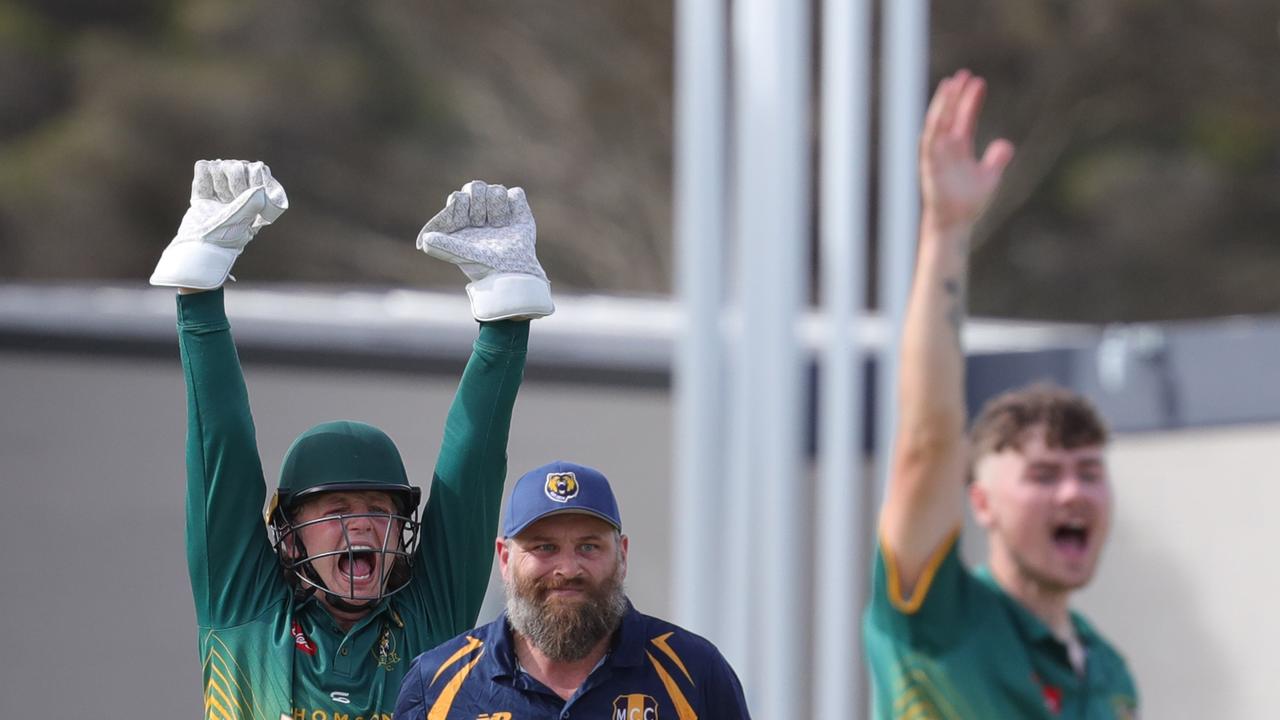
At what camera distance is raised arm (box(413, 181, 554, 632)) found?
11.4 feet

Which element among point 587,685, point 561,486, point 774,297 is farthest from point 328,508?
point 774,297

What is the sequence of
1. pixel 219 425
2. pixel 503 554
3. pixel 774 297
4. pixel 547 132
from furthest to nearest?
pixel 547 132
pixel 774 297
pixel 219 425
pixel 503 554

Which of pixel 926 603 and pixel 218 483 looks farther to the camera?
pixel 926 603

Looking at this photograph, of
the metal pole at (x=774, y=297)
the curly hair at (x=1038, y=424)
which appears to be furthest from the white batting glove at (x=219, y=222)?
the metal pole at (x=774, y=297)

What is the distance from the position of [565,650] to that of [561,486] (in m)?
0.27

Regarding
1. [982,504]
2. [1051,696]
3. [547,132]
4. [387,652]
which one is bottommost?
[1051,696]

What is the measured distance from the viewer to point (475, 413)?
350cm

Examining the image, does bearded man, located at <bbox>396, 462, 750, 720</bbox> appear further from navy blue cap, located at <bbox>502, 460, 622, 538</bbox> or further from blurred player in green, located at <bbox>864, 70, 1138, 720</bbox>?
blurred player in green, located at <bbox>864, 70, 1138, 720</bbox>

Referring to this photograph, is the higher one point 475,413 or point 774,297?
point 774,297

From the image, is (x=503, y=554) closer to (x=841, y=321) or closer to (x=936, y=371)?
(x=936, y=371)

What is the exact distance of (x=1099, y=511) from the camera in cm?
369

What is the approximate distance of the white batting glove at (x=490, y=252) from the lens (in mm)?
3451

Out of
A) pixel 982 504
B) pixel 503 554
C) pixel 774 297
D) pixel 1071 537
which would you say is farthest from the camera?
pixel 774 297

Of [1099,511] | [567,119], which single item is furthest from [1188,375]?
[567,119]
